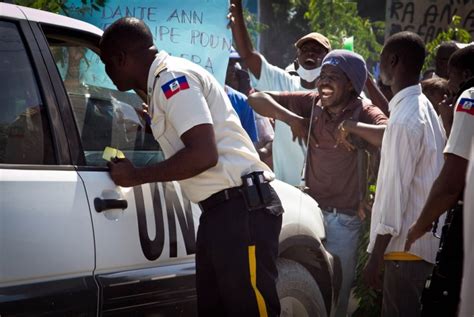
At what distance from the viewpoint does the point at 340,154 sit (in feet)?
15.7

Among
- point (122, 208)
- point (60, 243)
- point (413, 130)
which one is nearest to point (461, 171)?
point (413, 130)

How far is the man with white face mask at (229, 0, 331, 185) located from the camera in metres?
5.49

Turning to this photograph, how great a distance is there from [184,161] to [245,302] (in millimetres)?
646

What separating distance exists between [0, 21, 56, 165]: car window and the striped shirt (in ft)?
5.57

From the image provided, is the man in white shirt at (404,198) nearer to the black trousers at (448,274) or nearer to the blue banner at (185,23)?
the black trousers at (448,274)

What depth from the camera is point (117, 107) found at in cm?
392

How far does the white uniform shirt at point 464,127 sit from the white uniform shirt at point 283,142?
194 centimetres

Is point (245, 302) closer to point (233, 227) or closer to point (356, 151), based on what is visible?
point (233, 227)

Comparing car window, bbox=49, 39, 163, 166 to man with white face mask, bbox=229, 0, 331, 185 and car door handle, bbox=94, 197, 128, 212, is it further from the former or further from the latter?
man with white face mask, bbox=229, 0, 331, 185

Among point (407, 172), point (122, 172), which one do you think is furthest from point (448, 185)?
point (122, 172)

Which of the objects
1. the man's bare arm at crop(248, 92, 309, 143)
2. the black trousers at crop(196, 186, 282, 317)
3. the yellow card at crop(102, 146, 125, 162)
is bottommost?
the black trousers at crop(196, 186, 282, 317)

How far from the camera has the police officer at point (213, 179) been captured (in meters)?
3.35

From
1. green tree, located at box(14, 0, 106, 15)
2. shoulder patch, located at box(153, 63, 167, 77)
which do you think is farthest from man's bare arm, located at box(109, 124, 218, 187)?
green tree, located at box(14, 0, 106, 15)

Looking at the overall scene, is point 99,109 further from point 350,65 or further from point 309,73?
point 309,73
